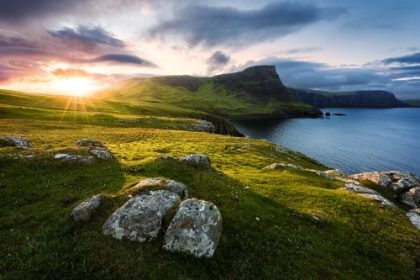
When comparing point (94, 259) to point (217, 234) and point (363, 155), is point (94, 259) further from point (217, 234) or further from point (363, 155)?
point (363, 155)

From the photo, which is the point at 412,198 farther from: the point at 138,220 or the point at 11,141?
the point at 11,141

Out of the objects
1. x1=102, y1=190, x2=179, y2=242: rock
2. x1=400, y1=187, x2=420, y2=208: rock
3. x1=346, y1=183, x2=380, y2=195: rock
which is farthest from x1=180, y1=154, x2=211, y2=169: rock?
x1=400, y1=187, x2=420, y2=208: rock

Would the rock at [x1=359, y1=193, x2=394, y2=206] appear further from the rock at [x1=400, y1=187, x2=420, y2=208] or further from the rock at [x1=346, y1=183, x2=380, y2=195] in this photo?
the rock at [x1=400, y1=187, x2=420, y2=208]

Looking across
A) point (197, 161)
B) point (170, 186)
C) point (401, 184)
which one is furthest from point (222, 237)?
point (401, 184)

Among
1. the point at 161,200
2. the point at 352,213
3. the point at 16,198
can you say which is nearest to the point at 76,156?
the point at 16,198

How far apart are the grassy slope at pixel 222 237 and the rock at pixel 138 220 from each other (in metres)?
0.41

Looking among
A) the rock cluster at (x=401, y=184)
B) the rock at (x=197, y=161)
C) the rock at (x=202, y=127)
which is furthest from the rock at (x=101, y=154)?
the rock at (x=202, y=127)

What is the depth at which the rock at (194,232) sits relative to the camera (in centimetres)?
1071

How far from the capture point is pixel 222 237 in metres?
12.4

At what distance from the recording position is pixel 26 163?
20.1 meters

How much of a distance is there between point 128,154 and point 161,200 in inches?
921

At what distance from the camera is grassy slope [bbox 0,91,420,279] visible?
9.81m

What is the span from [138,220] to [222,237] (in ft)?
16.6

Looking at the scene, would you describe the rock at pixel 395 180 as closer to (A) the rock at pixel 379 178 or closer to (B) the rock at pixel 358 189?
(A) the rock at pixel 379 178
